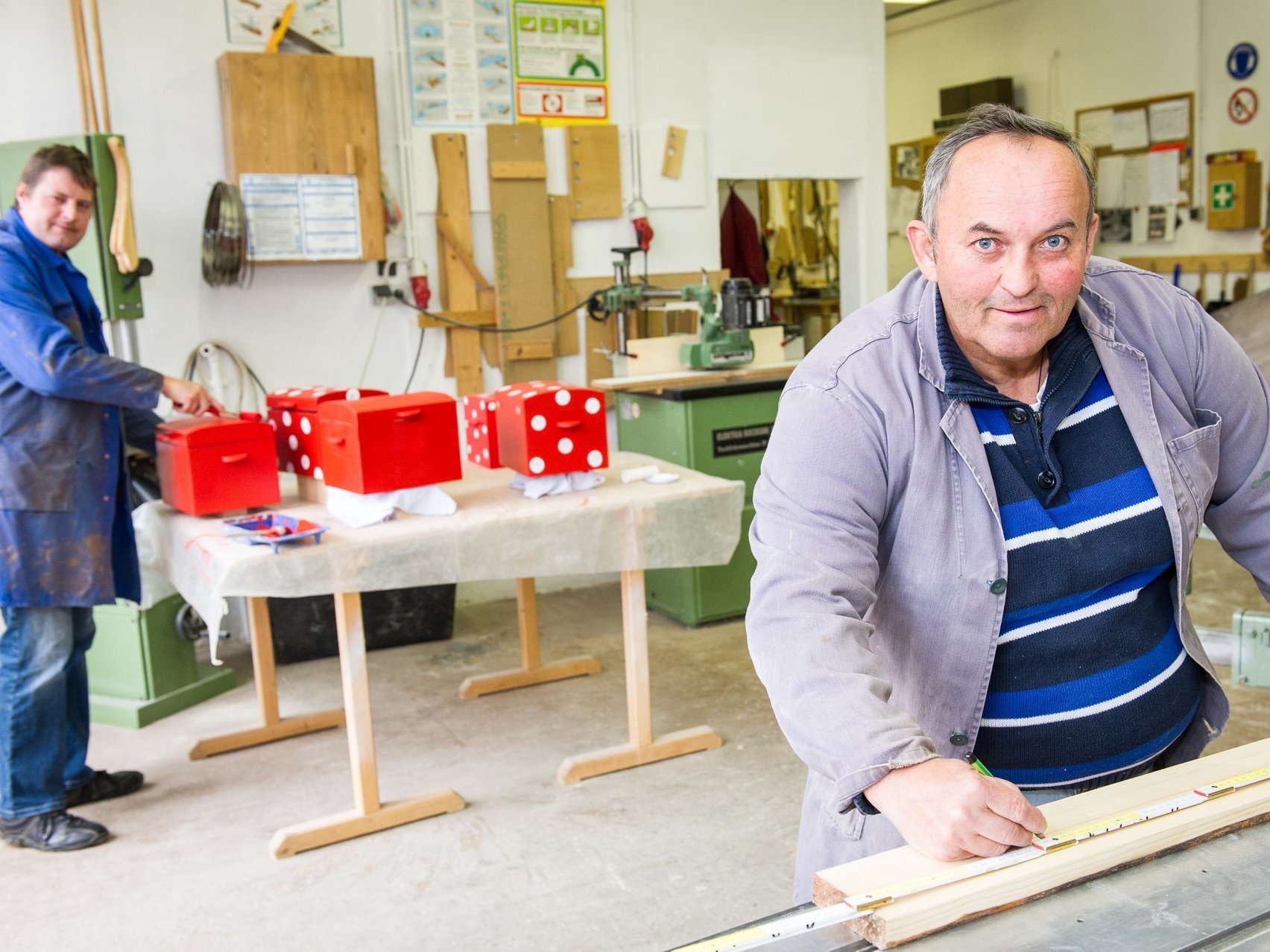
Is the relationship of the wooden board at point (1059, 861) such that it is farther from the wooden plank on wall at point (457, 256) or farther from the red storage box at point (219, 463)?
the wooden plank on wall at point (457, 256)

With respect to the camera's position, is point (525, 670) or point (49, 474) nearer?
point (49, 474)

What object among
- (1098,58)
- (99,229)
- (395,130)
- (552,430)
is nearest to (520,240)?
(395,130)

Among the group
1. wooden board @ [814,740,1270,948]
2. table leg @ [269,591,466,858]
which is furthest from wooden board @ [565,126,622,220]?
wooden board @ [814,740,1270,948]

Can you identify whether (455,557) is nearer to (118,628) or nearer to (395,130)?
(118,628)

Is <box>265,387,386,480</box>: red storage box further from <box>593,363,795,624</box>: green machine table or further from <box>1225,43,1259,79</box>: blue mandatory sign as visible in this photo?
<box>1225,43,1259,79</box>: blue mandatory sign

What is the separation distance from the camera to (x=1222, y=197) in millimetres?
6402

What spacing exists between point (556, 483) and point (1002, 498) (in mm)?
1891

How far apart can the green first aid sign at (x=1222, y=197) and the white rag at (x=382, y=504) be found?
5.18 m

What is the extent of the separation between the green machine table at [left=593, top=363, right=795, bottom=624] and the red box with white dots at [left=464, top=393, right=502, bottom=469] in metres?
1.12

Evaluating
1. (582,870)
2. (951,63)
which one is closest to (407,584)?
(582,870)

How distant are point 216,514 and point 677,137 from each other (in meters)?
2.84

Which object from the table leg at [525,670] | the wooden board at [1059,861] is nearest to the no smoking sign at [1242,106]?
the table leg at [525,670]

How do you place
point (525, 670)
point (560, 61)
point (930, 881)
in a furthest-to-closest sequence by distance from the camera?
1. point (560, 61)
2. point (525, 670)
3. point (930, 881)

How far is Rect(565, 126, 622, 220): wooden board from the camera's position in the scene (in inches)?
192
